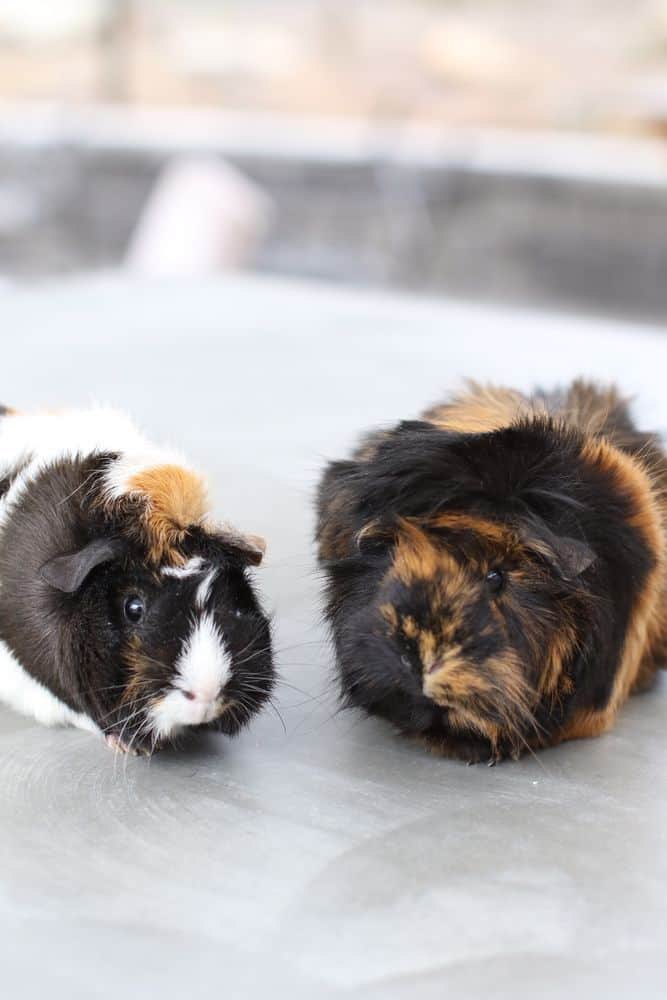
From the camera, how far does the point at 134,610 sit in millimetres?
1569

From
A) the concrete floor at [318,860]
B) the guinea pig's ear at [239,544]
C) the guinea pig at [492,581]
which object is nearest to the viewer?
the concrete floor at [318,860]

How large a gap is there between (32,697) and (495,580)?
71 centimetres

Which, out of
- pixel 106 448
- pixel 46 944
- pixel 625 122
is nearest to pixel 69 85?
pixel 625 122

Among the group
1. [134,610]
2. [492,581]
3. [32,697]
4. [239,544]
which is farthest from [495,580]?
[32,697]

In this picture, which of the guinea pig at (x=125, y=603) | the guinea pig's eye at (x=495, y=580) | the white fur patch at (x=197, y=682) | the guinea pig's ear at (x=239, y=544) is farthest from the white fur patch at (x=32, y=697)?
the guinea pig's eye at (x=495, y=580)

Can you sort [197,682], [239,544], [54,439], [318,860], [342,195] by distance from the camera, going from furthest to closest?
1. [342,195]
2. [54,439]
3. [239,544]
4. [197,682]
5. [318,860]

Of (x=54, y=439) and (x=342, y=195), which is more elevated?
(x=342, y=195)

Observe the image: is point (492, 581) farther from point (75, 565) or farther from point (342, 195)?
point (342, 195)

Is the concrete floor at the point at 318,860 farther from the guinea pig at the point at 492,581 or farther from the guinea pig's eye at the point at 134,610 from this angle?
the guinea pig's eye at the point at 134,610

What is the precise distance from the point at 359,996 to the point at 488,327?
321 centimetres

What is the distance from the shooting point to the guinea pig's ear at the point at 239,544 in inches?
65.3

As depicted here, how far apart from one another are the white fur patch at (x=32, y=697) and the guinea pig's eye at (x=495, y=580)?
606 millimetres

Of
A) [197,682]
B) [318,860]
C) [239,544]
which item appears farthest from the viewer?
[239,544]

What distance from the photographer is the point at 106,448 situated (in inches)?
68.6
